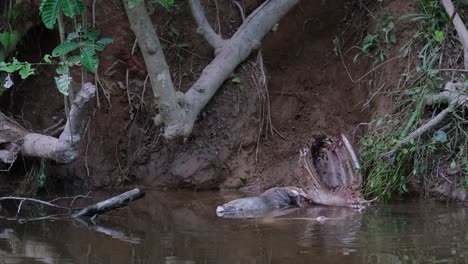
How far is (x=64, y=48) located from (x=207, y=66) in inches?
60.8

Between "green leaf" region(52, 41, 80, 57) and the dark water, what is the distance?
1.08 m

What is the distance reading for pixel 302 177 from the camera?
5.28 metres

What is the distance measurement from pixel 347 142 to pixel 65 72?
2169 mm

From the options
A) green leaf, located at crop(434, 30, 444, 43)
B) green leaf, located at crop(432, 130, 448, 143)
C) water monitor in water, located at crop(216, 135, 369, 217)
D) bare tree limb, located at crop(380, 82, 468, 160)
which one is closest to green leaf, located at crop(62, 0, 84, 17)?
water monitor in water, located at crop(216, 135, 369, 217)

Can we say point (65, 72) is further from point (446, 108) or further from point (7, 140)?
point (446, 108)

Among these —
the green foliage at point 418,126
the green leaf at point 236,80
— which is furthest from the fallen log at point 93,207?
the green leaf at point 236,80

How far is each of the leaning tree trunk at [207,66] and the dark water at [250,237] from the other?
2.48 ft

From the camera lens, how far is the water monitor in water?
4.76 m

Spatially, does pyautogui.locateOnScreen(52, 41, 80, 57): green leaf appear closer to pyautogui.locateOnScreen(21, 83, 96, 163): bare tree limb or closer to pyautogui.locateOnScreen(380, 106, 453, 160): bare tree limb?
pyautogui.locateOnScreen(21, 83, 96, 163): bare tree limb

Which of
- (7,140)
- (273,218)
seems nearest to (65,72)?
(7,140)

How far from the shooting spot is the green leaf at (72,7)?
12.9 feet

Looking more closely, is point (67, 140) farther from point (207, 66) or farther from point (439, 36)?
point (439, 36)

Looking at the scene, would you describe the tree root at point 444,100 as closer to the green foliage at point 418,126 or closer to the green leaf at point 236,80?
the green foliage at point 418,126

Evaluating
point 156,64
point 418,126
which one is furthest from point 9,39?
point 418,126
